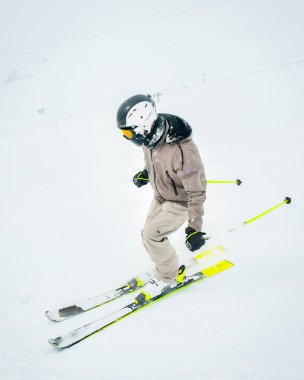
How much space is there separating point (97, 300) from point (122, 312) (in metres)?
0.47

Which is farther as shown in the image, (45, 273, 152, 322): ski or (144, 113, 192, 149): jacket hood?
(45, 273, 152, 322): ski

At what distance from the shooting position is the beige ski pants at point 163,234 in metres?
2.95

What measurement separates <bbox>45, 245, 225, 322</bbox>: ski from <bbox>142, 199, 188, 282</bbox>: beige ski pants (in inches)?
17.1

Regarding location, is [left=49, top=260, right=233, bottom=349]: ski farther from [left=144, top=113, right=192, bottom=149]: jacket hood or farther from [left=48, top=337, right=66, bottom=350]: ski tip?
[left=144, top=113, right=192, bottom=149]: jacket hood

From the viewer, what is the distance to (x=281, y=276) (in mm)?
2871

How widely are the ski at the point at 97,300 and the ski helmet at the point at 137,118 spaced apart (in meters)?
1.98

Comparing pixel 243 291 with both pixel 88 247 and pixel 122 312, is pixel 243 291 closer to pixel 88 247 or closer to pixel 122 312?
pixel 122 312

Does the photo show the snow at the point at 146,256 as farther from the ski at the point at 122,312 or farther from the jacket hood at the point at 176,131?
the jacket hood at the point at 176,131

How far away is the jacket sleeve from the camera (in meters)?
2.50

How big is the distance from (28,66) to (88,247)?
308ft

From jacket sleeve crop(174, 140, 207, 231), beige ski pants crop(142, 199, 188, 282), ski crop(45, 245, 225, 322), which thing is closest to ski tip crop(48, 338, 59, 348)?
ski crop(45, 245, 225, 322)

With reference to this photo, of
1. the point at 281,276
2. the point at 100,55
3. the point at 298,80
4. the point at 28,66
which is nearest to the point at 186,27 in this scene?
the point at 100,55

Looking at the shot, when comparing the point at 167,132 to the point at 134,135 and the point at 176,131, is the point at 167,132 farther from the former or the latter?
the point at 134,135

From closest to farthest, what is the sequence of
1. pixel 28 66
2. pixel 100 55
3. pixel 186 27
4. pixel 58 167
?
pixel 58 167, pixel 100 55, pixel 28 66, pixel 186 27
